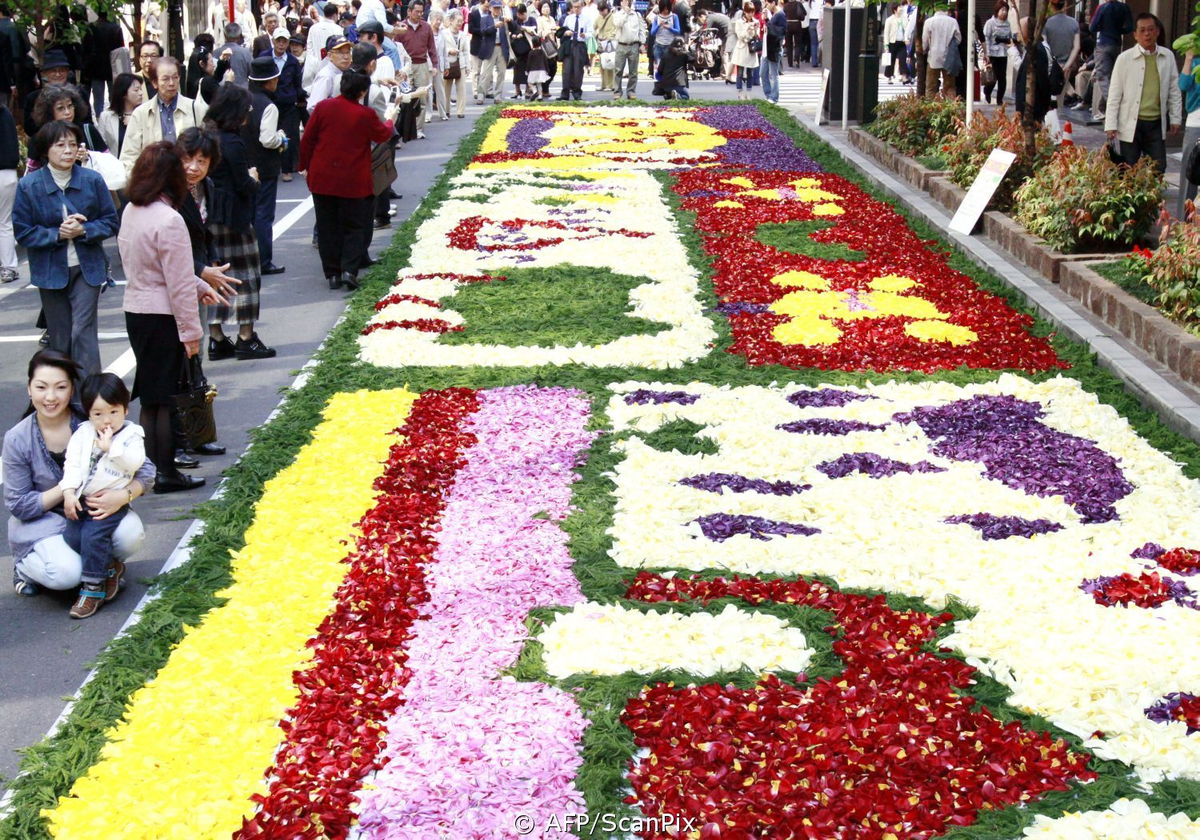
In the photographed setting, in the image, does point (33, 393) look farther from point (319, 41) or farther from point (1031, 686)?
point (319, 41)

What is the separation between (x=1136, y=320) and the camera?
1020 centimetres

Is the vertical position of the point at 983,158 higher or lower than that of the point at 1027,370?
higher

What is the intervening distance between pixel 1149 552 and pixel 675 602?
2.23 m

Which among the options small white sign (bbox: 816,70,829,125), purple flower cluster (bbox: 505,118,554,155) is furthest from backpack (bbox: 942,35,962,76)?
purple flower cluster (bbox: 505,118,554,155)

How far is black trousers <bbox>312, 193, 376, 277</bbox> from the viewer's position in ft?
43.1

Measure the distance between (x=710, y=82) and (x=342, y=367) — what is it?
95.8 ft

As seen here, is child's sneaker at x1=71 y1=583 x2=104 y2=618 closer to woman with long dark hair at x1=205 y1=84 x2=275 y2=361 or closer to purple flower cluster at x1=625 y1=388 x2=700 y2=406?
purple flower cluster at x1=625 y1=388 x2=700 y2=406

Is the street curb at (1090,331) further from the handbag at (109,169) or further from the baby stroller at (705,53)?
the baby stroller at (705,53)

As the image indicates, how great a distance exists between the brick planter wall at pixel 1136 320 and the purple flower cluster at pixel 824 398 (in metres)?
1.92

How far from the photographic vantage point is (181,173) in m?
8.18

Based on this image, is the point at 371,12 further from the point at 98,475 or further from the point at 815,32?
the point at 815,32

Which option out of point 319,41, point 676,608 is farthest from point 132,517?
point 319,41

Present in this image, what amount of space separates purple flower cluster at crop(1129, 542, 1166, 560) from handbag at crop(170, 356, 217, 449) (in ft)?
16.2

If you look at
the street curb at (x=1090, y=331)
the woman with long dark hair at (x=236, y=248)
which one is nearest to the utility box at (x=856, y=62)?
the street curb at (x=1090, y=331)
